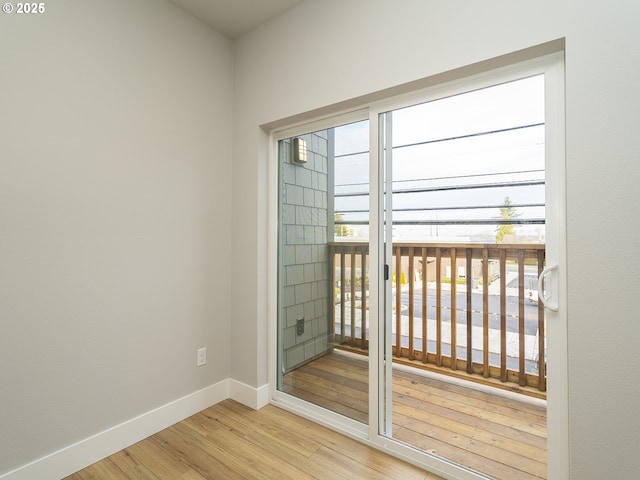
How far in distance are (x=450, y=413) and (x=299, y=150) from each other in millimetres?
2007

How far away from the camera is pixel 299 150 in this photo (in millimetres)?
2385

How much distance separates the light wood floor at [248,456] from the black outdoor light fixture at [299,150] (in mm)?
1827

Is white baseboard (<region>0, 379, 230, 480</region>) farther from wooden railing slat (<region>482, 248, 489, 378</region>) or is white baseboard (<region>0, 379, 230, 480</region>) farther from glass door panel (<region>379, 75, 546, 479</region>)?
wooden railing slat (<region>482, 248, 489, 378</region>)

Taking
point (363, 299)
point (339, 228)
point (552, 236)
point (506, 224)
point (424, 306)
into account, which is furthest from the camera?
point (339, 228)

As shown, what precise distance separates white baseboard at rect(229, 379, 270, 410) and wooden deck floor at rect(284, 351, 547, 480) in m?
0.24

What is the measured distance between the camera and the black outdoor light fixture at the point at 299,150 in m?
2.36

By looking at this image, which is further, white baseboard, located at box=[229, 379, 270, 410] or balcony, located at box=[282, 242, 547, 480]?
white baseboard, located at box=[229, 379, 270, 410]

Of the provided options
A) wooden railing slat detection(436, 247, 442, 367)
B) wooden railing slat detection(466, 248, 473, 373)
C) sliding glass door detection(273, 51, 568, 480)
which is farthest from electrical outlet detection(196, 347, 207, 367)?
wooden railing slat detection(466, 248, 473, 373)

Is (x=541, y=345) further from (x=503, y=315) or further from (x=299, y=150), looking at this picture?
(x=299, y=150)

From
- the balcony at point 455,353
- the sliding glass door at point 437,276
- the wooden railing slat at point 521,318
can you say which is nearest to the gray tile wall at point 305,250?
the sliding glass door at point 437,276

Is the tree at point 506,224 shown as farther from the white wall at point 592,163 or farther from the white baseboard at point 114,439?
the white baseboard at point 114,439

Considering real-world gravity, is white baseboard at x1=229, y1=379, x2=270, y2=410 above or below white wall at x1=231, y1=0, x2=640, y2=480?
below

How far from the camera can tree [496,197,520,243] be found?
1537 mm

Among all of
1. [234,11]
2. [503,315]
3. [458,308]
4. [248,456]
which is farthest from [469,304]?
[234,11]
